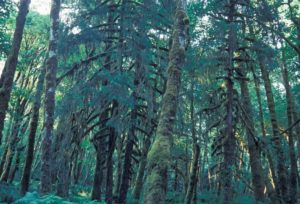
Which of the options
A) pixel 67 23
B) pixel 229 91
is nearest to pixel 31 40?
pixel 67 23

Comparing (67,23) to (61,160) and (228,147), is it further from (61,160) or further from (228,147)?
(228,147)

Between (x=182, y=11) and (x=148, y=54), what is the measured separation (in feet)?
9.11

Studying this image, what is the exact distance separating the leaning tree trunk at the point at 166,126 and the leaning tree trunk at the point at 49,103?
4283 mm

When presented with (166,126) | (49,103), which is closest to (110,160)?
(49,103)

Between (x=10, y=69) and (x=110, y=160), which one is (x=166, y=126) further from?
(x=10, y=69)

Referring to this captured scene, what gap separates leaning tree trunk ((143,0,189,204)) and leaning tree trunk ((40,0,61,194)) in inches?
169

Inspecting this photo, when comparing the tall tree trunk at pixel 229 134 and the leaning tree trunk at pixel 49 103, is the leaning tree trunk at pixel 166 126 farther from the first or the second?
the leaning tree trunk at pixel 49 103

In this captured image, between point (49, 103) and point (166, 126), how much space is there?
15.6 feet

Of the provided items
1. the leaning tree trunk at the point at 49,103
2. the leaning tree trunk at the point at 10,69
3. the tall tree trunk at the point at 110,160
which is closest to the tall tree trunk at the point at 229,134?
the tall tree trunk at the point at 110,160

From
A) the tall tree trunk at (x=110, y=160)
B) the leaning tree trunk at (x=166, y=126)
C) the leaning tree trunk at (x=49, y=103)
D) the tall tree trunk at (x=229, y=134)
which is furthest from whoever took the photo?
the tall tree trunk at (x=229, y=134)

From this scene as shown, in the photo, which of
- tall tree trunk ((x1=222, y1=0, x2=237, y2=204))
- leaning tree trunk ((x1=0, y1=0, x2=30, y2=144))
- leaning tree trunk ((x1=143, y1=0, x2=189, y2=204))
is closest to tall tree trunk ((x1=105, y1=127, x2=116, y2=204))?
leaning tree trunk ((x1=0, y1=0, x2=30, y2=144))

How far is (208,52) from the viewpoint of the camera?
1312cm

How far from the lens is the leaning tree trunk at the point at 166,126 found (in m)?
6.05

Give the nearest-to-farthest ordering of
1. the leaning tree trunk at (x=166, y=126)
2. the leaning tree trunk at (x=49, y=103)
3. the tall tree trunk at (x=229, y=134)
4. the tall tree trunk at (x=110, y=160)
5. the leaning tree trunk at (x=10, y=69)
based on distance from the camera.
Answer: the leaning tree trunk at (x=166, y=126) → the leaning tree trunk at (x=49, y=103) → the leaning tree trunk at (x=10, y=69) → the tall tree trunk at (x=110, y=160) → the tall tree trunk at (x=229, y=134)
